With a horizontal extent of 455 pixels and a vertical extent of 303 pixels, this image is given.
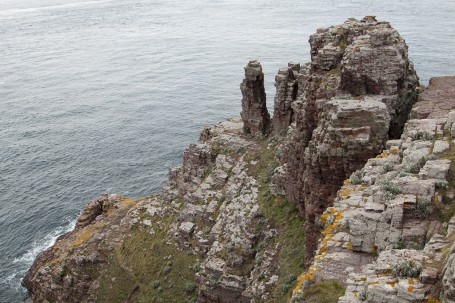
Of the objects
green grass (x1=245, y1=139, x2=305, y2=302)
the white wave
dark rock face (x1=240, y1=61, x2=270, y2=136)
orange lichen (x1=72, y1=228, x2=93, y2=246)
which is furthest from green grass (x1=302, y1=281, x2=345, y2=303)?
the white wave

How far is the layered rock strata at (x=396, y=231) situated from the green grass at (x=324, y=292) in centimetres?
28

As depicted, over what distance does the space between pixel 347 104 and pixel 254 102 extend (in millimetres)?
41175

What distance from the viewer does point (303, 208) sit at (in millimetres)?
58875

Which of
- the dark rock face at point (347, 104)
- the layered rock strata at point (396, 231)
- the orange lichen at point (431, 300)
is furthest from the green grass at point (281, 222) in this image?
the orange lichen at point (431, 300)

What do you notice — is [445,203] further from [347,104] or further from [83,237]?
[83,237]

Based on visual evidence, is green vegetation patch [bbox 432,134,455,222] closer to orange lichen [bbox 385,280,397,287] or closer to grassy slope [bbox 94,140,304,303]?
orange lichen [bbox 385,280,397,287]

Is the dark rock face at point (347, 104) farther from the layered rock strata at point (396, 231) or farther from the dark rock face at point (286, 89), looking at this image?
the dark rock face at point (286, 89)

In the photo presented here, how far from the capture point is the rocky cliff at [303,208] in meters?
24.3

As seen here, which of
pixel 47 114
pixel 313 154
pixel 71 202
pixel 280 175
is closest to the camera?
pixel 313 154

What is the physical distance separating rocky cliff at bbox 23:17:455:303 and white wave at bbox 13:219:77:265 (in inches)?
280

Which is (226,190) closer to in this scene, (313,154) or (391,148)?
(313,154)

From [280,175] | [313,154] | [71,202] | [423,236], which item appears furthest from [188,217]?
[423,236]

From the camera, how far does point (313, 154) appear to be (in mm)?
43219

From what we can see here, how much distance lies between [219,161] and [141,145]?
2298 inches
